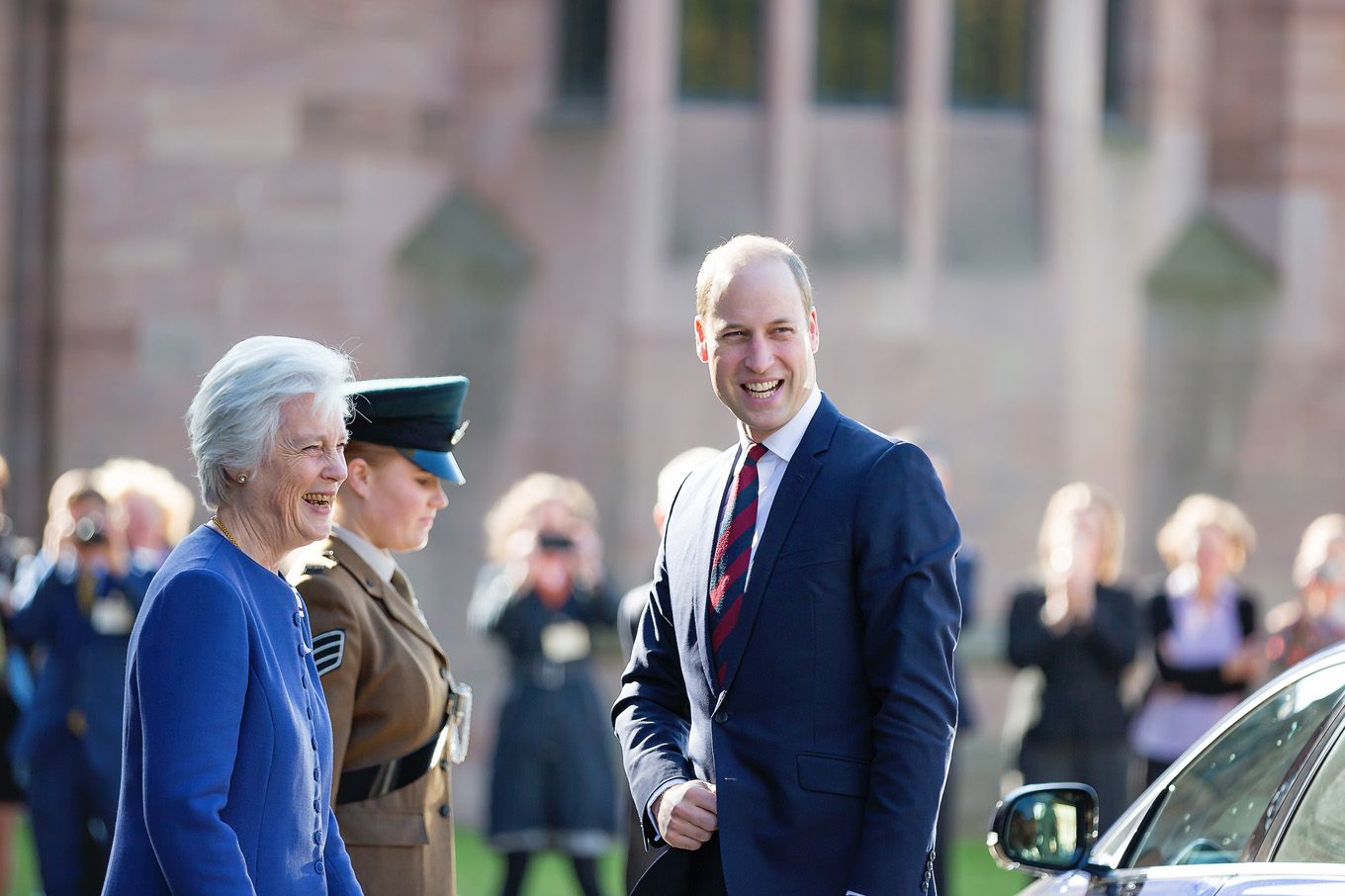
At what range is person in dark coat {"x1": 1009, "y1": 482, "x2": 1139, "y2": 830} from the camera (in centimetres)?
753

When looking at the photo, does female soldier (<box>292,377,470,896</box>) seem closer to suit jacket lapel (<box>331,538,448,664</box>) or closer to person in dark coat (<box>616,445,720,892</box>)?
suit jacket lapel (<box>331,538,448,664</box>)

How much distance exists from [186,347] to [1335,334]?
25.0 ft

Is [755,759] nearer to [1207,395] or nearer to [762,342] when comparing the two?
[762,342]

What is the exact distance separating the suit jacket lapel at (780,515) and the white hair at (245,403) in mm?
736

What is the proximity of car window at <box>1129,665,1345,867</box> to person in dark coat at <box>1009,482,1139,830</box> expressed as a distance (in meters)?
4.23

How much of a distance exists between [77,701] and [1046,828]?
493cm

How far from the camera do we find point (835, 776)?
9.54 feet

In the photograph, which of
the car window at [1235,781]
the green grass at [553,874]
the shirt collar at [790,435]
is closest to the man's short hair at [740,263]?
the shirt collar at [790,435]

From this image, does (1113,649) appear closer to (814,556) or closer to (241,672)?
(814,556)

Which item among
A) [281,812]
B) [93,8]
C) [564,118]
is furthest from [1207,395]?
[281,812]

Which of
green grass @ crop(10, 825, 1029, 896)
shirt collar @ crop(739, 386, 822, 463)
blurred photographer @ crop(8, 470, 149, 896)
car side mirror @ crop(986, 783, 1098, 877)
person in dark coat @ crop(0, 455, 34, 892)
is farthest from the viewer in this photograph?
green grass @ crop(10, 825, 1029, 896)

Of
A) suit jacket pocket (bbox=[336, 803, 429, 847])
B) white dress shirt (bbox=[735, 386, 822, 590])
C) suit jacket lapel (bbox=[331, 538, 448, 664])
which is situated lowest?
suit jacket pocket (bbox=[336, 803, 429, 847])

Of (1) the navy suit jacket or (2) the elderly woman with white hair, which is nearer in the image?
(2) the elderly woman with white hair

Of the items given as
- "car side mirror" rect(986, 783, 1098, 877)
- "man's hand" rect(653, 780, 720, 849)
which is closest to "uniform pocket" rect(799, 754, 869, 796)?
"man's hand" rect(653, 780, 720, 849)
